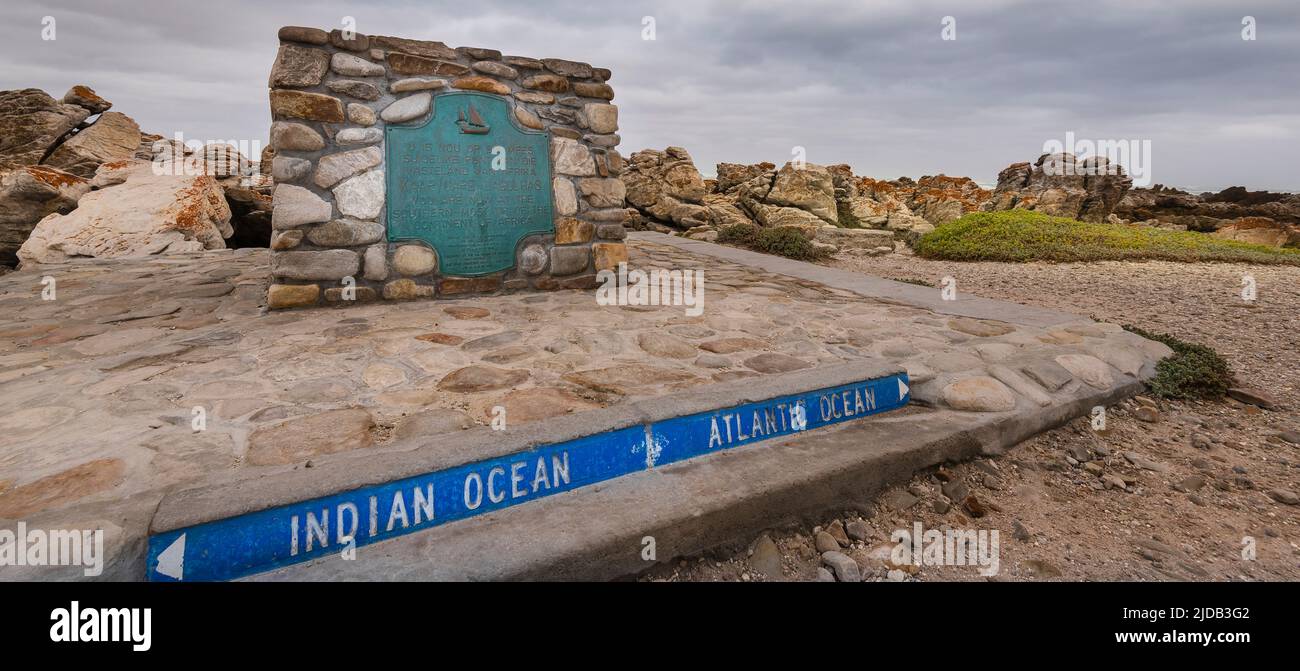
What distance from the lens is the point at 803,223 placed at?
40.2 feet

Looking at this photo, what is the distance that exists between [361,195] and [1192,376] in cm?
547

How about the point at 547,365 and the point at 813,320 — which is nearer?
the point at 547,365

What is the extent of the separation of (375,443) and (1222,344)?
5565mm

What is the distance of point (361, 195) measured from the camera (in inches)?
169

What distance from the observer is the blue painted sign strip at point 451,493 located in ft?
4.97

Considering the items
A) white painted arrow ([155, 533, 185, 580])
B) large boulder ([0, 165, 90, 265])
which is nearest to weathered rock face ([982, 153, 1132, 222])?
white painted arrow ([155, 533, 185, 580])

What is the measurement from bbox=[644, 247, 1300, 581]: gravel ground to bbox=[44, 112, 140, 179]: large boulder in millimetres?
14254

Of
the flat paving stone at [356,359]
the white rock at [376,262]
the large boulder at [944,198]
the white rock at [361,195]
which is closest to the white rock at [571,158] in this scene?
the flat paving stone at [356,359]

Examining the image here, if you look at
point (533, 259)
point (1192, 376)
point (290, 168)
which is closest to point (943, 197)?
point (1192, 376)

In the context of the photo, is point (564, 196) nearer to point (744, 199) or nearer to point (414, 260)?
point (414, 260)

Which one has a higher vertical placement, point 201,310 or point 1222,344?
point 201,310

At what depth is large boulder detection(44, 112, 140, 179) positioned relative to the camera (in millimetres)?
11266
